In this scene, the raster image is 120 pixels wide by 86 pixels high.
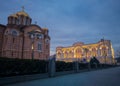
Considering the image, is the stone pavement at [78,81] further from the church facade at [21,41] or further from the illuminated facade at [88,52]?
the illuminated facade at [88,52]

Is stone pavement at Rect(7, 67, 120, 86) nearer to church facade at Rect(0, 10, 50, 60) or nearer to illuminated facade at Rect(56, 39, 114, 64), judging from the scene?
church facade at Rect(0, 10, 50, 60)

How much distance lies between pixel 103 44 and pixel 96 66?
117ft

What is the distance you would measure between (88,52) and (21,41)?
45673mm

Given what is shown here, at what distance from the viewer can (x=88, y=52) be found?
72688 mm

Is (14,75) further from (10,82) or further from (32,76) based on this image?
(32,76)

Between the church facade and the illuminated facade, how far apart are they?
2260cm

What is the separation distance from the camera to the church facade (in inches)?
1332

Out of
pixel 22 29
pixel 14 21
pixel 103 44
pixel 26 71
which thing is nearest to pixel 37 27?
pixel 22 29

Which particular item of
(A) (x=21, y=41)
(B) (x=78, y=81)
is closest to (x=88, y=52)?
(A) (x=21, y=41)

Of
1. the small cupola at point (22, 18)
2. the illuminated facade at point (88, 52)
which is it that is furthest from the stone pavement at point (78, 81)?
the illuminated facade at point (88, 52)

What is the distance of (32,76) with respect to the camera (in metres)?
14.1

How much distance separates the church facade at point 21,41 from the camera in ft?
111

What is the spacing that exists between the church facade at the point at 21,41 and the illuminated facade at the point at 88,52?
74.1 feet

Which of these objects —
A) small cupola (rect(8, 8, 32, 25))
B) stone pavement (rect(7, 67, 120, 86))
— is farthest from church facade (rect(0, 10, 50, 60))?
stone pavement (rect(7, 67, 120, 86))
